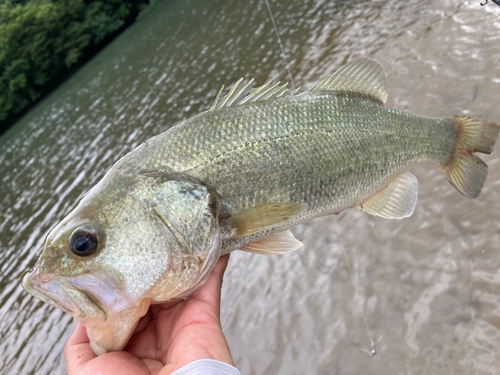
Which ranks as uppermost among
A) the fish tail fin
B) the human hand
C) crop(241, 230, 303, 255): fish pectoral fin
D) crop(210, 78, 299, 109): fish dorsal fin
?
crop(210, 78, 299, 109): fish dorsal fin

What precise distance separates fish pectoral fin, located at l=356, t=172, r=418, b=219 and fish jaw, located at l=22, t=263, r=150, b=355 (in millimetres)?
1758

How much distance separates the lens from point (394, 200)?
2.49 m

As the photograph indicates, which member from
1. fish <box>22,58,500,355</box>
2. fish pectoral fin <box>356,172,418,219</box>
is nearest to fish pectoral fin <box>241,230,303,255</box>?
Answer: fish <box>22,58,500,355</box>

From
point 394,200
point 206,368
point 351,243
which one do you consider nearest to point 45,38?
point 351,243

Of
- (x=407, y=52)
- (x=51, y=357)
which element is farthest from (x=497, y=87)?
(x=51, y=357)

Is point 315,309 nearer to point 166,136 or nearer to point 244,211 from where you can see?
point 244,211

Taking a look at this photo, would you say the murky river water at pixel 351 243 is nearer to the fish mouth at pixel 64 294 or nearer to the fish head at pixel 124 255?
the fish head at pixel 124 255

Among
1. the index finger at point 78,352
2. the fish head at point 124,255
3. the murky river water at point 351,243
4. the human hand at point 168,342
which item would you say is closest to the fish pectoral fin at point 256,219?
the fish head at point 124,255

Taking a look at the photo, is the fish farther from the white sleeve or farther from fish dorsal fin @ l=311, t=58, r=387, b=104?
the white sleeve

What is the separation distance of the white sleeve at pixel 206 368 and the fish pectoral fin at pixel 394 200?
148cm

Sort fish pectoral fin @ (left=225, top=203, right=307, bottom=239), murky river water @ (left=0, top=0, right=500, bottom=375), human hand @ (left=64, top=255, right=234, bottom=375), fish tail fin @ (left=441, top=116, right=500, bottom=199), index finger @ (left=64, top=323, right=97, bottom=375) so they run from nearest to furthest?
human hand @ (left=64, top=255, right=234, bottom=375) < index finger @ (left=64, top=323, right=97, bottom=375) < fish pectoral fin @ (left=225, top=203, right=307, bottom=239) < fish tail fin @ (left=441, top=116, right=500, bottom=199) < murky river water @ (left=0, top=0, right=500, bottom=375)

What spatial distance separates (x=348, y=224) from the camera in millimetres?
4863

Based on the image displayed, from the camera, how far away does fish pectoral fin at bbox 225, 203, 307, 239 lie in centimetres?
188

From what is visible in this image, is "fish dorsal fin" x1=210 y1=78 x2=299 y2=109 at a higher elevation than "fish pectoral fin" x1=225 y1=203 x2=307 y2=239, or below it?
higher
